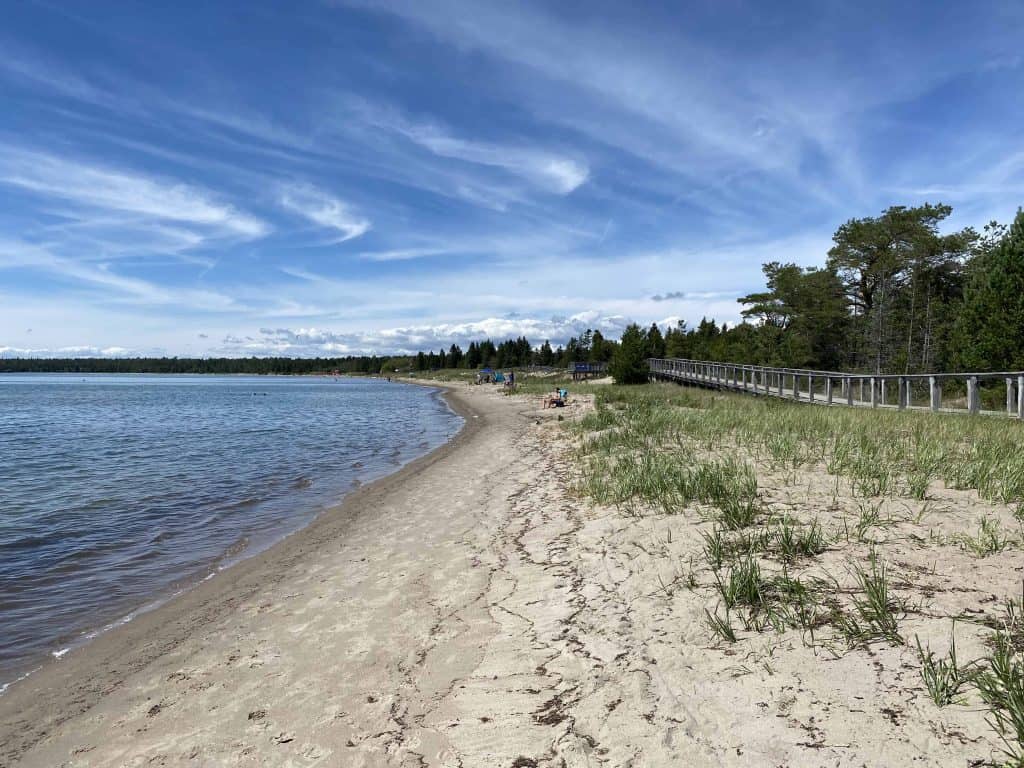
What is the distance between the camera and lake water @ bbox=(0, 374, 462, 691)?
7.01 meters

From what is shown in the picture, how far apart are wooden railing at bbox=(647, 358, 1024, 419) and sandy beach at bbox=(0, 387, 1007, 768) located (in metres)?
11.6

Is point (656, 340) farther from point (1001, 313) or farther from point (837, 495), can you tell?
point (837, 495)

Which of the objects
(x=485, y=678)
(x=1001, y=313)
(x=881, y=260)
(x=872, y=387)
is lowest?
(x=485, y=678)

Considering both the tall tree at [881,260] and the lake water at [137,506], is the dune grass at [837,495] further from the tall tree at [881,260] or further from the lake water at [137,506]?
the tall tree at [881,260]

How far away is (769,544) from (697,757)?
2.95m

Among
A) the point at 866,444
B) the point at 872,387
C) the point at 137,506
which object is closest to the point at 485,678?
the point at 866,444

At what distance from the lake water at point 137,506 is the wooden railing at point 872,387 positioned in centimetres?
1506

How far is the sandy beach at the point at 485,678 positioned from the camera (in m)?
3.04

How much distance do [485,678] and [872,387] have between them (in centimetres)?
1915

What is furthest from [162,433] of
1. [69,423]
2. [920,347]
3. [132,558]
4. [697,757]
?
[920,347]

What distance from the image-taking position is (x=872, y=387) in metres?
18.8

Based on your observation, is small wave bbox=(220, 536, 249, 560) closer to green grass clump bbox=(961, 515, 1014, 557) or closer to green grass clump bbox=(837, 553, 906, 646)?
green grass clump bbox=(837, 553, 906, 646)

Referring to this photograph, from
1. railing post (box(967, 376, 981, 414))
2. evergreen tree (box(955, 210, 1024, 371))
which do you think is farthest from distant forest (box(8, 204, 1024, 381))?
railing post (box(967, 376, 981, 414))

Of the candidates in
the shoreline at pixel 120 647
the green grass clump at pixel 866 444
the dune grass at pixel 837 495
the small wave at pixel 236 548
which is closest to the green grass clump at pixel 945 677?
the dune grass at pixel 837 495
